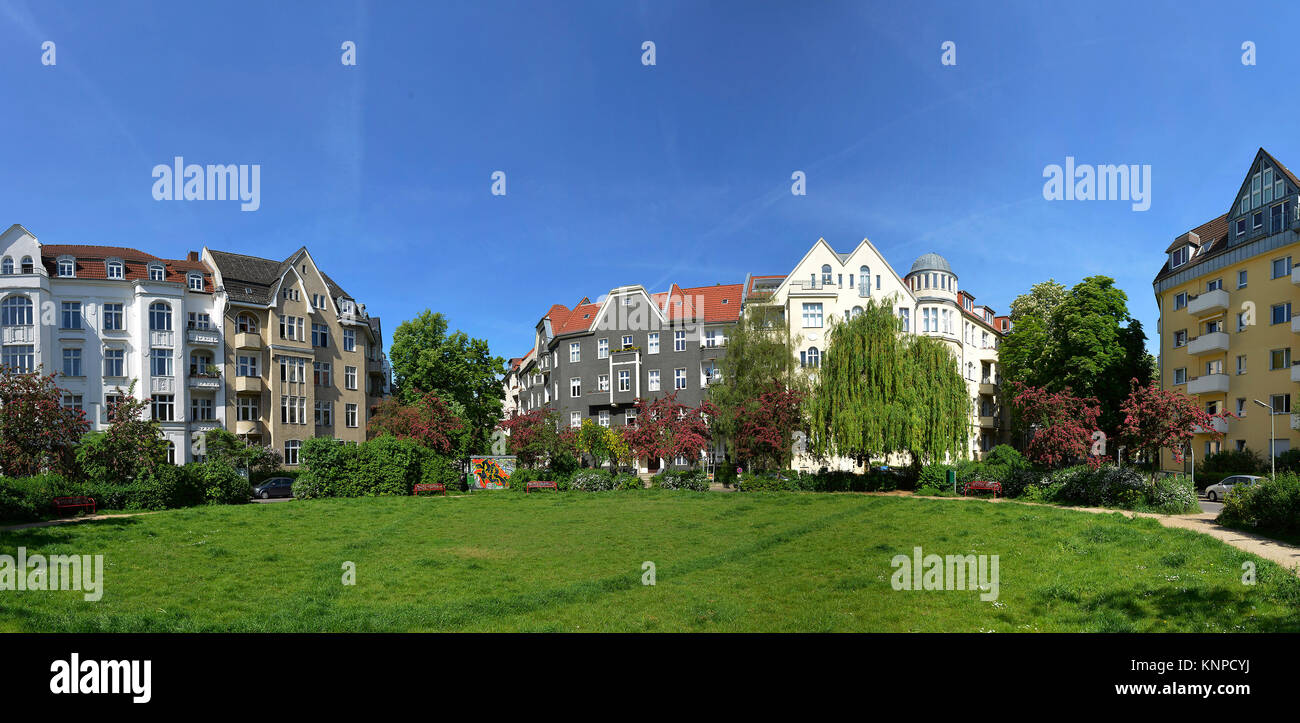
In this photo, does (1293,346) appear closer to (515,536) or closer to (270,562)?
(515,536)

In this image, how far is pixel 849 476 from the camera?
36844 millimetres

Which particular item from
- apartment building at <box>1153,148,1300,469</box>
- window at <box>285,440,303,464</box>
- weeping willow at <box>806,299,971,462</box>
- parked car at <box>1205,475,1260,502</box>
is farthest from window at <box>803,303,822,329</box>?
window at <box>285,440,303,464</box>

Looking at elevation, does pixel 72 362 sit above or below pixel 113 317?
below

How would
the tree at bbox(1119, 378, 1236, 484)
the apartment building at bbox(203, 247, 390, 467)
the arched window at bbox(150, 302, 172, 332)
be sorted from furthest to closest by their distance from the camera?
the apartment building at bbox(203, 247, 390, 467)
the arched window at bbox(150, 302, 172, 332)
the tree at bbox(1119, 378, 1236, 484)

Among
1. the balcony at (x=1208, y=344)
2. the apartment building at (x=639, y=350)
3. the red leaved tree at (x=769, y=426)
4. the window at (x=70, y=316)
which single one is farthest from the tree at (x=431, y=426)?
the balcony at (x=1208, y=344)

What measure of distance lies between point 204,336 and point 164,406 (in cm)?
540

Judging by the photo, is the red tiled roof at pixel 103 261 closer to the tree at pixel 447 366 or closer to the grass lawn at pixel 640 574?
the tree at pixel 447 366

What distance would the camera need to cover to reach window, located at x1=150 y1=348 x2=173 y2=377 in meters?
46.6

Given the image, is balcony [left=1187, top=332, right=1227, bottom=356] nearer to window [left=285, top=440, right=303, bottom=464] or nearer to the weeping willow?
the weeping willow

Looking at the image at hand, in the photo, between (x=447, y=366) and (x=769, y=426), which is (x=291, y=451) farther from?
(x=769, y=426)

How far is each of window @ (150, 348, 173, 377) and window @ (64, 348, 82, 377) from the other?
3924 mm

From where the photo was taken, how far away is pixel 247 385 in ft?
162

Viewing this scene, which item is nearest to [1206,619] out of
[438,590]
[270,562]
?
[438,590]

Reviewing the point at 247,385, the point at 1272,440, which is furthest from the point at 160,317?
the point at 1272,440
